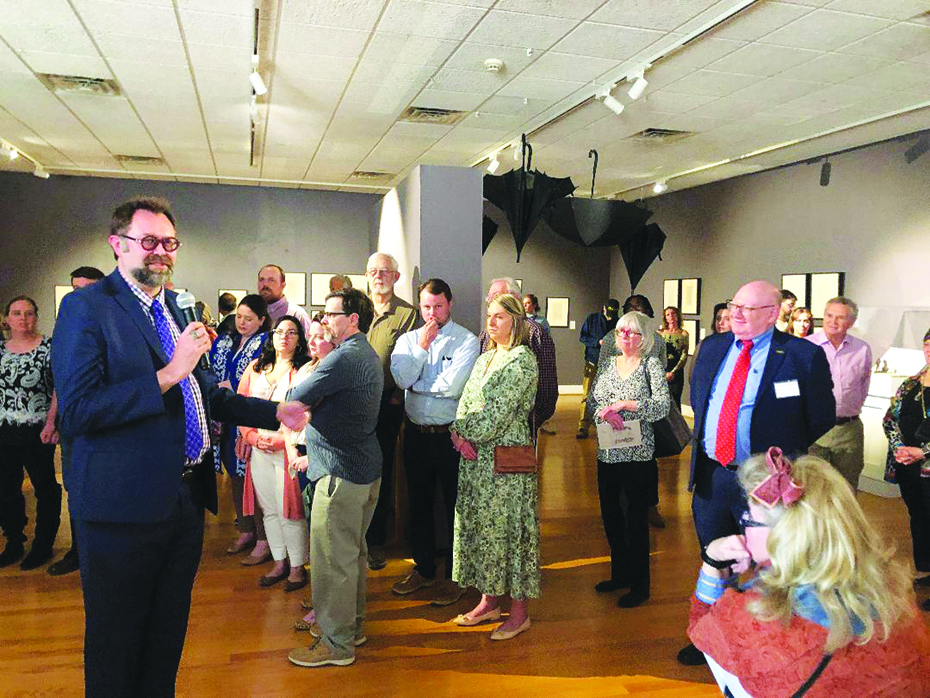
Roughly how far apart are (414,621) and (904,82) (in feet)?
17.9

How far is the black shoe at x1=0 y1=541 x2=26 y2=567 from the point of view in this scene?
4.27 m

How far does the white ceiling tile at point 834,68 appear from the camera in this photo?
4.99m

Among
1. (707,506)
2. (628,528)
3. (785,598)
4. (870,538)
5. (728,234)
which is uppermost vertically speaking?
(728,234)

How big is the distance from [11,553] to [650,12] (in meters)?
5.15

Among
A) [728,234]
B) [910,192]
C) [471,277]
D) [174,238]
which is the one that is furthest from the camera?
[728,234]

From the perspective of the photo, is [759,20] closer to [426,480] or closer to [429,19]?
[429,19]

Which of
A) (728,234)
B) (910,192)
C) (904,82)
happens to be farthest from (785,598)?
(728,234)

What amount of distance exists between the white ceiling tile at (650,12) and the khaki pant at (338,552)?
10.3 feet

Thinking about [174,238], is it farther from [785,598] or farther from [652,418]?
[652,418]

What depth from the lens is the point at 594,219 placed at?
752cm

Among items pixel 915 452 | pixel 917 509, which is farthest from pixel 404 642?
pixel 917 509

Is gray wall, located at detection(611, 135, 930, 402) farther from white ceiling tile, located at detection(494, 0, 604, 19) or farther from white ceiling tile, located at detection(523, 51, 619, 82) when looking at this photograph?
white ceiling tile, located at detection(494, 0, 604, 19)

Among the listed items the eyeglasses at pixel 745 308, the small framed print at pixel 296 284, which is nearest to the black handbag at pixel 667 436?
the eyeglasses at pixel 745 308

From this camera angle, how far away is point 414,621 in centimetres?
354
